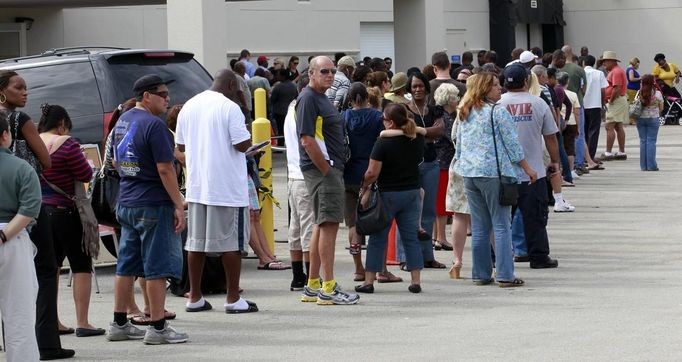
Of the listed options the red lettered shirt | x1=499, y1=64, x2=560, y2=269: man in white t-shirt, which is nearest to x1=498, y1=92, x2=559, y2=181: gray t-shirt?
x1=499, y1=64, x2=560, y2=269: man in white t-shirt

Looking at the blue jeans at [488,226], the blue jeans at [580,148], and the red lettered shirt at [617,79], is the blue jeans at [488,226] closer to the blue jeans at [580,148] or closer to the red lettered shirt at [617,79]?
the blue jeans at [580,148]

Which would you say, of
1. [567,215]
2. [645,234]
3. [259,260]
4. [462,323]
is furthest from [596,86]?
[462,323]

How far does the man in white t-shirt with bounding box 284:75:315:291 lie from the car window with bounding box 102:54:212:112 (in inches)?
91.5

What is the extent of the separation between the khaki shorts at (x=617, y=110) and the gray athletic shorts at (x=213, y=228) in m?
14.3

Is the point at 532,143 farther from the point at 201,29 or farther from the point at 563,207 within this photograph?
the point at 201,29

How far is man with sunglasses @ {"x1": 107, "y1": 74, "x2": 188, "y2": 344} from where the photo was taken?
8.66 m

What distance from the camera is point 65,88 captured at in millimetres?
12734

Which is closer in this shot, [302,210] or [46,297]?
[46,297]

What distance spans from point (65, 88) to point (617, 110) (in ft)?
41.4

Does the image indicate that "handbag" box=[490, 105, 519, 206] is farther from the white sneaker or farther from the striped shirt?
the white sneaker

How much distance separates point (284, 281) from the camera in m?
11.7

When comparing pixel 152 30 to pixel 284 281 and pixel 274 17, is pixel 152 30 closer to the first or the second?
pixel 274 17

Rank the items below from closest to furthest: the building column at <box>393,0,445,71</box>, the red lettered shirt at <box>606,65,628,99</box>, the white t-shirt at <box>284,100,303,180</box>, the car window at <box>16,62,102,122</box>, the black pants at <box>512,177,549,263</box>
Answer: the white t-shirt at <box>284,100,303,180</box>, the black pants at <box>512,177,549,263</box>, the car window at <box>16,62,102,122</box>, the red lettered shirt at <box>606,65,628,99</box>, the building column at <box>393,0,445,71</box>

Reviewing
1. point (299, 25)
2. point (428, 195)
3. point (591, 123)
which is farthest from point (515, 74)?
point (299, 25)
